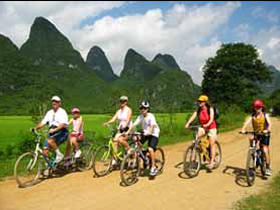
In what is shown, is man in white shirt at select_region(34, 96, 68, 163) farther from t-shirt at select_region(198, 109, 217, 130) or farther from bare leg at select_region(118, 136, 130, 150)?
t-shirt at select_region(198, 109, 217, 130)

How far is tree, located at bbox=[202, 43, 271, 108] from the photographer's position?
46.8m

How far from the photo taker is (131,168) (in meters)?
8.13

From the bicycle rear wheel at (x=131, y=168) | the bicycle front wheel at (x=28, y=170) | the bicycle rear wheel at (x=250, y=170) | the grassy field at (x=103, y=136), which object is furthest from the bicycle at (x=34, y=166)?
the bicycle rear wheel at (x=250, y=170)

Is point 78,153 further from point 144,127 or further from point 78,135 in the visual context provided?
point 144,127

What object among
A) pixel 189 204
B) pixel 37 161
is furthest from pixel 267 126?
pixel 37 161

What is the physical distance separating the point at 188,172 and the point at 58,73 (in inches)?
4937

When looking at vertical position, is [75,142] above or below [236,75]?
below

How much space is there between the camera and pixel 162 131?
22266 mm

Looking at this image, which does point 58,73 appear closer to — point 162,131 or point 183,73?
point 183,73

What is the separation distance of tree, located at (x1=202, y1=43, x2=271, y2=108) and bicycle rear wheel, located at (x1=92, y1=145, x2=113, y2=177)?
129ft

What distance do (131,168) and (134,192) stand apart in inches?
35.2

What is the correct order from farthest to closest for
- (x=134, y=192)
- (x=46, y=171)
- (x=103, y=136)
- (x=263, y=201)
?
1. (x=103, y=136)
2. (x=46, y=171)
3. (x=134, y=192)
4. (x=263, y=201)

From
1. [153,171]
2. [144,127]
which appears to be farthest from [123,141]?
[153,171]

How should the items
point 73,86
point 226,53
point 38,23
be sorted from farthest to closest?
point 38,23 < point 73,86 < point 226,53
